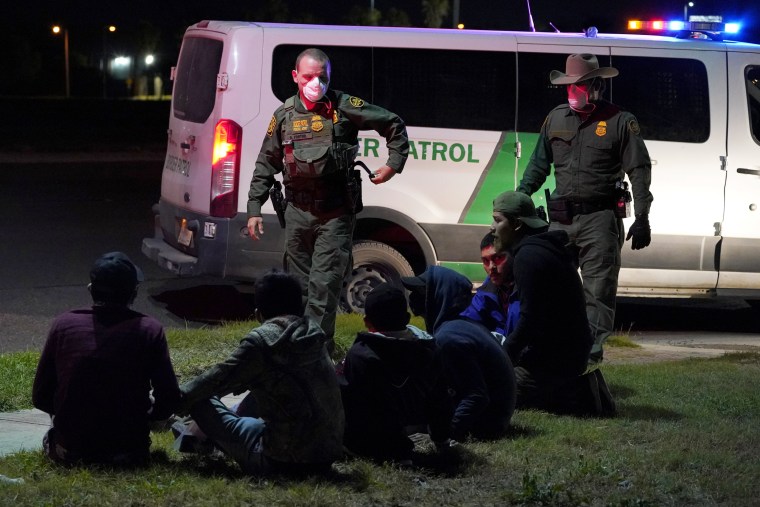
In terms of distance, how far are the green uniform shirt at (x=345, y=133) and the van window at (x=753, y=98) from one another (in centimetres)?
332

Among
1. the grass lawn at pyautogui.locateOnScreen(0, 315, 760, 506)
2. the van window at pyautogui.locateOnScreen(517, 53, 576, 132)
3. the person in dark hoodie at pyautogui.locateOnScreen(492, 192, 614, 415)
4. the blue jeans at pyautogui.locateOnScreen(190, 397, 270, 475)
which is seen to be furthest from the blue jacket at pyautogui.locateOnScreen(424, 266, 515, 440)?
the van window at pyautogui.locateOnScreen(517, 53, 576, 132)

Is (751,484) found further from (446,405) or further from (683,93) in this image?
(683,93)

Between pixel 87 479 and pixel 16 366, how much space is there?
95.5 inches

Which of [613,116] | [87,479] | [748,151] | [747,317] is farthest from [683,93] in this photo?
[87,479]

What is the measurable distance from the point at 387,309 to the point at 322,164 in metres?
1.99

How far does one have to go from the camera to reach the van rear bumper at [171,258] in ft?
28.5

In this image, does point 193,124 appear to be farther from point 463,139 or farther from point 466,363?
point 466,363

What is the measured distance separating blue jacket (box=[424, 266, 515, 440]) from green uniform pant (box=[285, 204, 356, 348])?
1.27m

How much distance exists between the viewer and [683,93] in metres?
8.91

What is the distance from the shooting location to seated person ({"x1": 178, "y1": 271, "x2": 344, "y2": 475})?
468 centimetres

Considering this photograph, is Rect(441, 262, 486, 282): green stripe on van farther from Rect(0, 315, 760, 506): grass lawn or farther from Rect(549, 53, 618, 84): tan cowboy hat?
Rect(0, 315, 760, 506): grass lawn

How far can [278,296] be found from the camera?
188 inches

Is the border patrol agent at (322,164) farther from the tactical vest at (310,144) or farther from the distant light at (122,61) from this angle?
the distant light at (122,61)

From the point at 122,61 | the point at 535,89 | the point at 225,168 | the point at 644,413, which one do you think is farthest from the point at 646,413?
the point at 122,61
